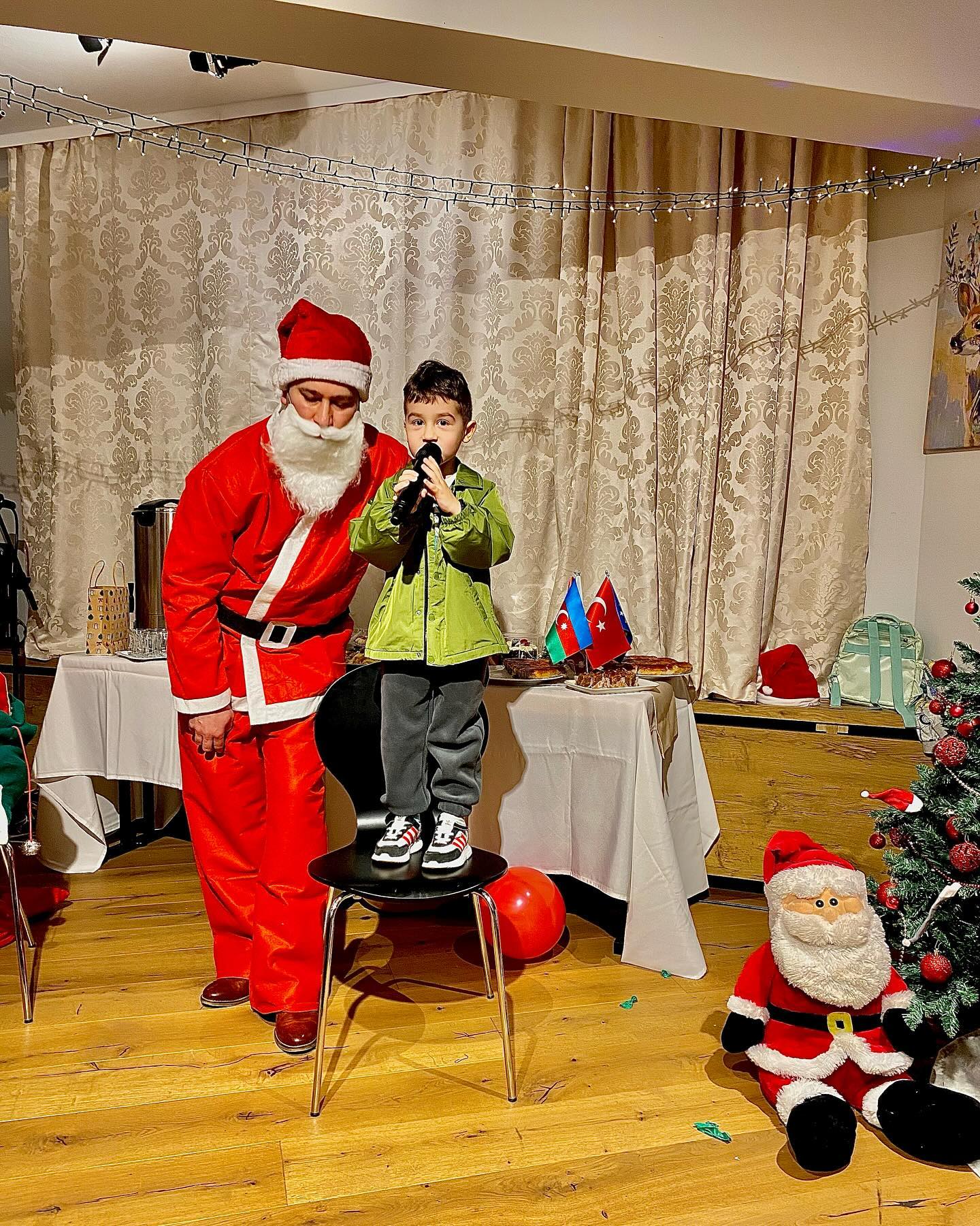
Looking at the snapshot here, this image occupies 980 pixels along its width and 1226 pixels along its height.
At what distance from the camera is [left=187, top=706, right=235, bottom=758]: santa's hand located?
2.38m

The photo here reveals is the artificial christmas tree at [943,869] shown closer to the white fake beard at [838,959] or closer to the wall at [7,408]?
the white fake beard at [838,959]

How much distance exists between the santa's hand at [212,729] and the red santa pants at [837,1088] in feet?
4.49

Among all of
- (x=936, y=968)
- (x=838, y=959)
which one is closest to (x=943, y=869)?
(x=936, y=968)

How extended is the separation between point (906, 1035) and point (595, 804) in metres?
0.97

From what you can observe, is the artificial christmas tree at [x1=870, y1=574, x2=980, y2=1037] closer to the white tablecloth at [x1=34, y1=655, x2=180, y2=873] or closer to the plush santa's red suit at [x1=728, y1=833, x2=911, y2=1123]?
the plush santa's red suit at [x1=728, y1=833, x2=911, y2=1123]

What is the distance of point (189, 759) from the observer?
2.44 m

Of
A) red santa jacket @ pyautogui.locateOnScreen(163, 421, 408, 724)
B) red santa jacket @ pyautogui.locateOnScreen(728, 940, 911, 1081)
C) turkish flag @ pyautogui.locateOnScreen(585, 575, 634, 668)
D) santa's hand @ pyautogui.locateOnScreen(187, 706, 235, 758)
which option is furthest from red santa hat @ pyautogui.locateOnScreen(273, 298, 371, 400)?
red santa jacket @ pyautogui.locateOnScreen(728, 940, 911, 1081)

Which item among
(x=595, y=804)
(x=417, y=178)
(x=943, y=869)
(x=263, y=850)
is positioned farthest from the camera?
(x=417, y=178)

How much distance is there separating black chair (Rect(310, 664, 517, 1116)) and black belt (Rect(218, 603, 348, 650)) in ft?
0.69

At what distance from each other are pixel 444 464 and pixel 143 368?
6.96 ft

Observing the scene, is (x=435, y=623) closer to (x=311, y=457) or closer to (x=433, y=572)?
(x=433, y=572)

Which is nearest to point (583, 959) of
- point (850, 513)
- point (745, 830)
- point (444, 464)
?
point (745, 830)

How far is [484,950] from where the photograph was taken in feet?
7.78

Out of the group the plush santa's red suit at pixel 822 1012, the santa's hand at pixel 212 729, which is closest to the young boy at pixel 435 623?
the santa's hand at pixel 212 729
